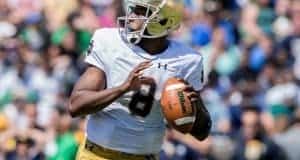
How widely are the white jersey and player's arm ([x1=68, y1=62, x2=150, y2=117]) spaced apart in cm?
6

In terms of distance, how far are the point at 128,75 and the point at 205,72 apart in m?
4.82

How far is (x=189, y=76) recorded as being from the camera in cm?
636

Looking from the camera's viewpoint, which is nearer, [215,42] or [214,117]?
[214,117]

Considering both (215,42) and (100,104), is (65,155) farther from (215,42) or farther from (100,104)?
(100,104)

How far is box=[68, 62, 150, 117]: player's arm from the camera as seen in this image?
579 cm

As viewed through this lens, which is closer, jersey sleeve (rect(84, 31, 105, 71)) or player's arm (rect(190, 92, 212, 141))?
jersey sleeve (rect(84, 31, 105, 71))

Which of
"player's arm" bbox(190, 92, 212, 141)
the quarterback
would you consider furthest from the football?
"player's arm" bbox(190, 92, 212, 141)

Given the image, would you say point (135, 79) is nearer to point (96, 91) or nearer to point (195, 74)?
point (96, 91)

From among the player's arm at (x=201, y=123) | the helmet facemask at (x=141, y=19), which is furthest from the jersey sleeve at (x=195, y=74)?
the helmet facemask at (x=141, y=19)

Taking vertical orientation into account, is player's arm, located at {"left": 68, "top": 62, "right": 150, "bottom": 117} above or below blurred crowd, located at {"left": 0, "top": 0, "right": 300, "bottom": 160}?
above

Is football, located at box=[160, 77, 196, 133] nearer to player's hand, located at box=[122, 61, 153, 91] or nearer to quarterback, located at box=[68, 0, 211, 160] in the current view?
quarterback, located at box=[68, 0, 211, 160]

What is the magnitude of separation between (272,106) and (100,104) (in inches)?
220

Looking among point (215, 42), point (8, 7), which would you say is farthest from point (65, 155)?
point (8, 7)

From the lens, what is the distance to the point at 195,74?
21.0 ft
